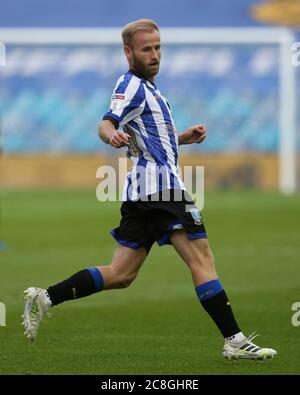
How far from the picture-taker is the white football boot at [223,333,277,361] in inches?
298

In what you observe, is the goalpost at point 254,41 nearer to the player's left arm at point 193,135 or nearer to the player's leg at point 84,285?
the player's left arm at point 193,135

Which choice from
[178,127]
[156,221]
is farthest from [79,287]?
[178,127]

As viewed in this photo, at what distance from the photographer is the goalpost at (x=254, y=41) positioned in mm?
29703

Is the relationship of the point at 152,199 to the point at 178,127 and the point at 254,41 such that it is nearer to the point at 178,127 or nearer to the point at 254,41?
the point at 178,127

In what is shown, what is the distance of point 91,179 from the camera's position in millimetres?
31609

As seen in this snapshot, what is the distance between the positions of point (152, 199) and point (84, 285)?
752 millimetres

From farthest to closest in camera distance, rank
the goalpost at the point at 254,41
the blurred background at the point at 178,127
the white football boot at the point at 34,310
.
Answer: the goalpost at the point at 254,41 → the blurred background at the point at 178,127 → the white football boot at the point at 34,310

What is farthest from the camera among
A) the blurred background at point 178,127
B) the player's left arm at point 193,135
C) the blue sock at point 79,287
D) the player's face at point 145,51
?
the blurred background at point 178,127

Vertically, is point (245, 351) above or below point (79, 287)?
below

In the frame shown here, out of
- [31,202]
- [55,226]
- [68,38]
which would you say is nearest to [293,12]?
[68,38]

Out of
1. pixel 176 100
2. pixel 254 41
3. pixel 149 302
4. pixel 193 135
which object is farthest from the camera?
pixel 176 100

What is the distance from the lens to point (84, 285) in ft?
26.1

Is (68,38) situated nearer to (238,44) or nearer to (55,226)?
(238,44)

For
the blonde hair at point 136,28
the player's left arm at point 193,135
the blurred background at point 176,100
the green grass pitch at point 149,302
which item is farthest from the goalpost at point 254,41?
the blonde hair at point 136,28
